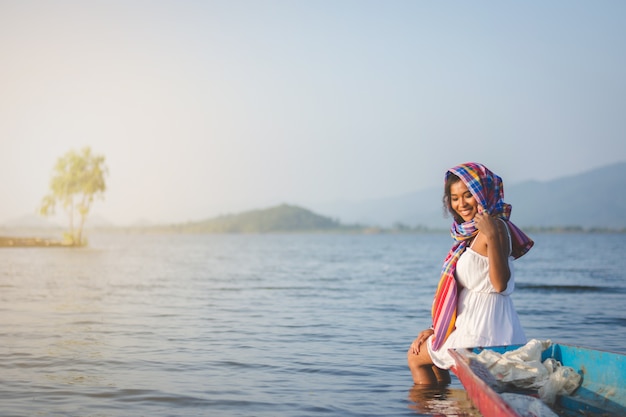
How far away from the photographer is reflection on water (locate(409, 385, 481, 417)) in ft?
20.5

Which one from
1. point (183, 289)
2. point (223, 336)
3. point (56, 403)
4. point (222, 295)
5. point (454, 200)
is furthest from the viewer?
point (183, 289)

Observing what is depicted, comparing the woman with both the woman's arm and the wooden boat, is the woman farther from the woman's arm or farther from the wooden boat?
the wooden boat

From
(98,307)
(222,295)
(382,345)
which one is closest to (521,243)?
(382,345)

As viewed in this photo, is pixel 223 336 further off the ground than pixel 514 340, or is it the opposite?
pixel 514 340

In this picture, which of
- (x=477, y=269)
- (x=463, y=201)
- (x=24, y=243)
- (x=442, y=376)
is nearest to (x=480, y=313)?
(x=477, y=269)

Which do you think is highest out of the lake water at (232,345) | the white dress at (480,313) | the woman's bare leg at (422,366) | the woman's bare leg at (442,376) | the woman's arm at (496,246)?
the woman's arm at (496,246)

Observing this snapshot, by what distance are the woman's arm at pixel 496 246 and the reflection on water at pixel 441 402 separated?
1.48 metres

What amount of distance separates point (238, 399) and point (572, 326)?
8202 mm

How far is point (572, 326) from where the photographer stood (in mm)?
13203

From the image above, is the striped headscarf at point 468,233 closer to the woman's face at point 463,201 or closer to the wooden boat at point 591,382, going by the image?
the woman's face at point 463,201

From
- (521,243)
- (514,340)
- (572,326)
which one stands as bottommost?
(572,326)

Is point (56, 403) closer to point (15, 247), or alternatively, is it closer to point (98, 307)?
point (98, 307)

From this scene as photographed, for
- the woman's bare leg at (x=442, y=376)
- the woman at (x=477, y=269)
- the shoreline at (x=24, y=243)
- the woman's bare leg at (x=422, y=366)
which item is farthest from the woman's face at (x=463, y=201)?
the shoreline at (x=24, y=243)

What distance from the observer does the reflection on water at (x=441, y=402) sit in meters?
6.24
